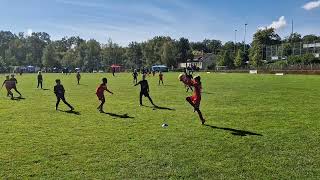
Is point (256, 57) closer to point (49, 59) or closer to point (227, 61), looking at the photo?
point (227, 61)

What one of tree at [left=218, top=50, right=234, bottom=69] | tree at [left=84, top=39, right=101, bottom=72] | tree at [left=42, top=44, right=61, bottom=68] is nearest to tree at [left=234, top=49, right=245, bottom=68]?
tree at [left=218, top=50, right=234, bottom=69]

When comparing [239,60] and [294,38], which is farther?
[294,38]

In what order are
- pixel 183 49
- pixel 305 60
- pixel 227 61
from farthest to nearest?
pixel 183 49 → pixel 227 61 → pixel 305 60

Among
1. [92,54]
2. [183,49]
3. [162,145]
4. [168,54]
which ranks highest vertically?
[183,49]

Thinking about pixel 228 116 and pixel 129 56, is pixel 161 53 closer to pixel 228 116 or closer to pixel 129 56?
pixel 129 56

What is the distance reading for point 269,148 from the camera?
517 inches

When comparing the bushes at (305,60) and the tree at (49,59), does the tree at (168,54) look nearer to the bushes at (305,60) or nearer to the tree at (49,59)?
the tree at (49,59)

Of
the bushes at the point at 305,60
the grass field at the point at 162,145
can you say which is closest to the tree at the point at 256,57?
the bushes at the point at 305,60

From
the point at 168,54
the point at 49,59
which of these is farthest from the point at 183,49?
the point at 49,59

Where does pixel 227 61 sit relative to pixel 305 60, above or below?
below

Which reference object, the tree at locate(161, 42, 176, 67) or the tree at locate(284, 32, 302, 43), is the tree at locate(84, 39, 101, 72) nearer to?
the tree at locate(161, 42, 176, 67)

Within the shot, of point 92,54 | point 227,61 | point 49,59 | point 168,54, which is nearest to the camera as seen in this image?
point 227,61

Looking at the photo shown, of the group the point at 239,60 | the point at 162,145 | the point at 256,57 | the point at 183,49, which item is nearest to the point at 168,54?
the point at 183,49

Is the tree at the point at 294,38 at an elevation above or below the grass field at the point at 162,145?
above
